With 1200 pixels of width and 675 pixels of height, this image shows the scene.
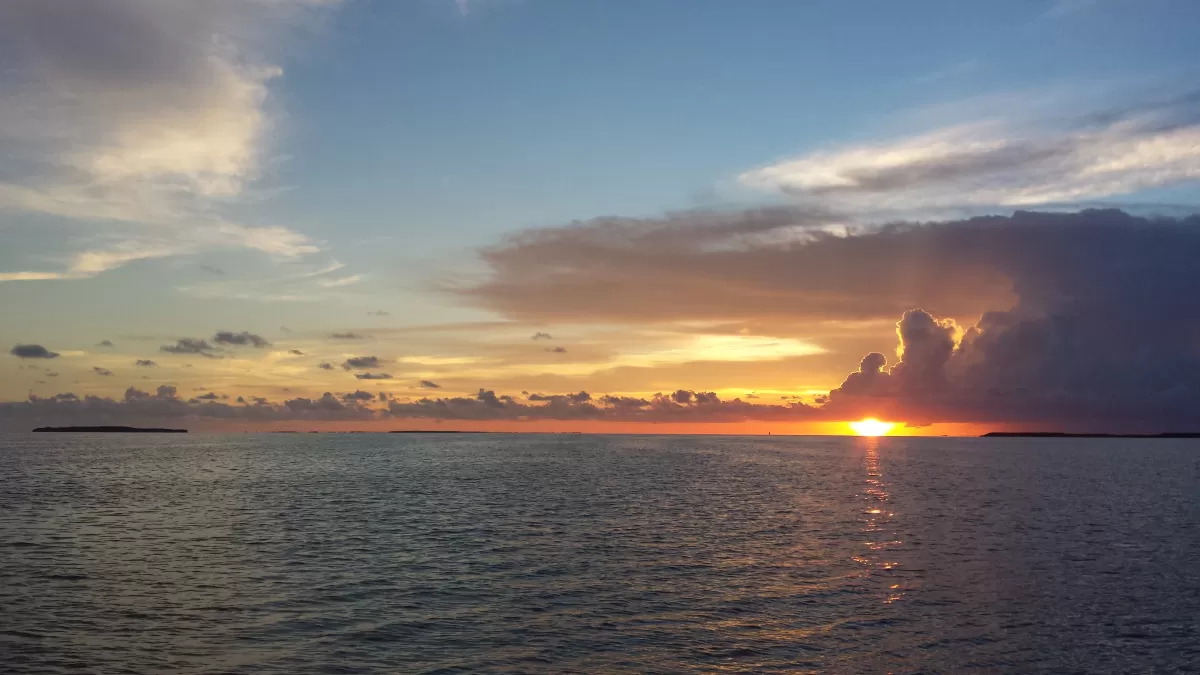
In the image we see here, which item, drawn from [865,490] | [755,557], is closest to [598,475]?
[865,490]

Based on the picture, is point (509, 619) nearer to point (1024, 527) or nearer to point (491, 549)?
point (491, 549)

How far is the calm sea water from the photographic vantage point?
34.2 meters

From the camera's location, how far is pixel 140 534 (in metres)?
69.1

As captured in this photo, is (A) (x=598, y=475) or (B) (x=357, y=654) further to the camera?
(A) (x=598, y=475)

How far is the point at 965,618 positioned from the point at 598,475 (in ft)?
377

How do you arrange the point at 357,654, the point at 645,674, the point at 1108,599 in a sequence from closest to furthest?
the point at 645,674, the point at 357,654, the point at 1108,599

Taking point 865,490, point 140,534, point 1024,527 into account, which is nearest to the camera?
point 140,534

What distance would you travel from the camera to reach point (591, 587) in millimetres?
47281

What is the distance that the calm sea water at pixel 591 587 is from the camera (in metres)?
34.2

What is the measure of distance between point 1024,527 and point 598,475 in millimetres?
86094

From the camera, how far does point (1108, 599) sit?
1795 inches

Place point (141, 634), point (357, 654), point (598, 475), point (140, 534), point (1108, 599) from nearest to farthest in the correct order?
point (357, 654)
point (141, 634)
point (1108, 599)
point (140, 534)
point (598, 475)

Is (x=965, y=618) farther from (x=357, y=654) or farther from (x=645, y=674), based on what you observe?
(x=357, y=654)

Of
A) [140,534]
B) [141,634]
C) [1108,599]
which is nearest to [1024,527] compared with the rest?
[1108,599]
